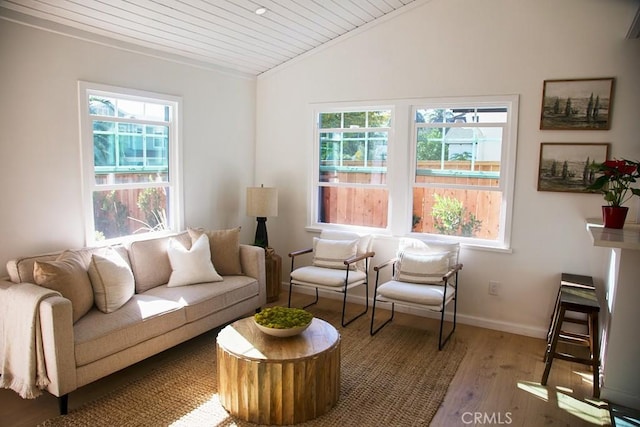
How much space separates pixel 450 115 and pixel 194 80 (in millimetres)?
2468

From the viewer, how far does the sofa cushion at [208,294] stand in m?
3.58

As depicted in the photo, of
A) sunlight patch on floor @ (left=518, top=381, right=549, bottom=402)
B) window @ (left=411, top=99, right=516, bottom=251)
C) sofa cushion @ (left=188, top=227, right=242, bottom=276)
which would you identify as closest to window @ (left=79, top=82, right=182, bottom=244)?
sofa cushion @ (left=188, top=227, right=242, bottom=276)

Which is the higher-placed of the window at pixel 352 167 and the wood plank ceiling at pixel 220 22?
the wood plank ceiling at pixel 220 22

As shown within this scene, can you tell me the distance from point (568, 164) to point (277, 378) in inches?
115

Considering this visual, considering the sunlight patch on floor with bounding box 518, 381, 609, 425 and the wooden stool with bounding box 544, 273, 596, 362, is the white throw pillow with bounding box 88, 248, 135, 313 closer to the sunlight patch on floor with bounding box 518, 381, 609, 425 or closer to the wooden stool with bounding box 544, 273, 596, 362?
the sunlight patch on floor with bounding box 518, 381, 609, 425

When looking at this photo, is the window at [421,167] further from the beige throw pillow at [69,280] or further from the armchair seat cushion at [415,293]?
the beige throw pillow at [69,280]

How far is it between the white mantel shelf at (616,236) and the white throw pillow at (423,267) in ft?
4.05

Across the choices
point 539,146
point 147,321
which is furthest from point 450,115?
point 147,321

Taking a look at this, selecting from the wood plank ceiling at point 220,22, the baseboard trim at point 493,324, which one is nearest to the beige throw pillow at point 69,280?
the wood plank ceiling at point 220,22

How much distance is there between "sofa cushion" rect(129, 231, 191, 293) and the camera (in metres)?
3.73

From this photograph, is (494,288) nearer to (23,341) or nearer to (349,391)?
(349,391)

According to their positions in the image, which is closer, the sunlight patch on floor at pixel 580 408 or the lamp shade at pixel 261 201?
the sunlight patch on floor at pixel 580 408

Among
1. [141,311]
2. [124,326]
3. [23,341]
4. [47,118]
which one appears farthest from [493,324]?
[47,118]

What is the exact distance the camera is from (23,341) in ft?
9.09
